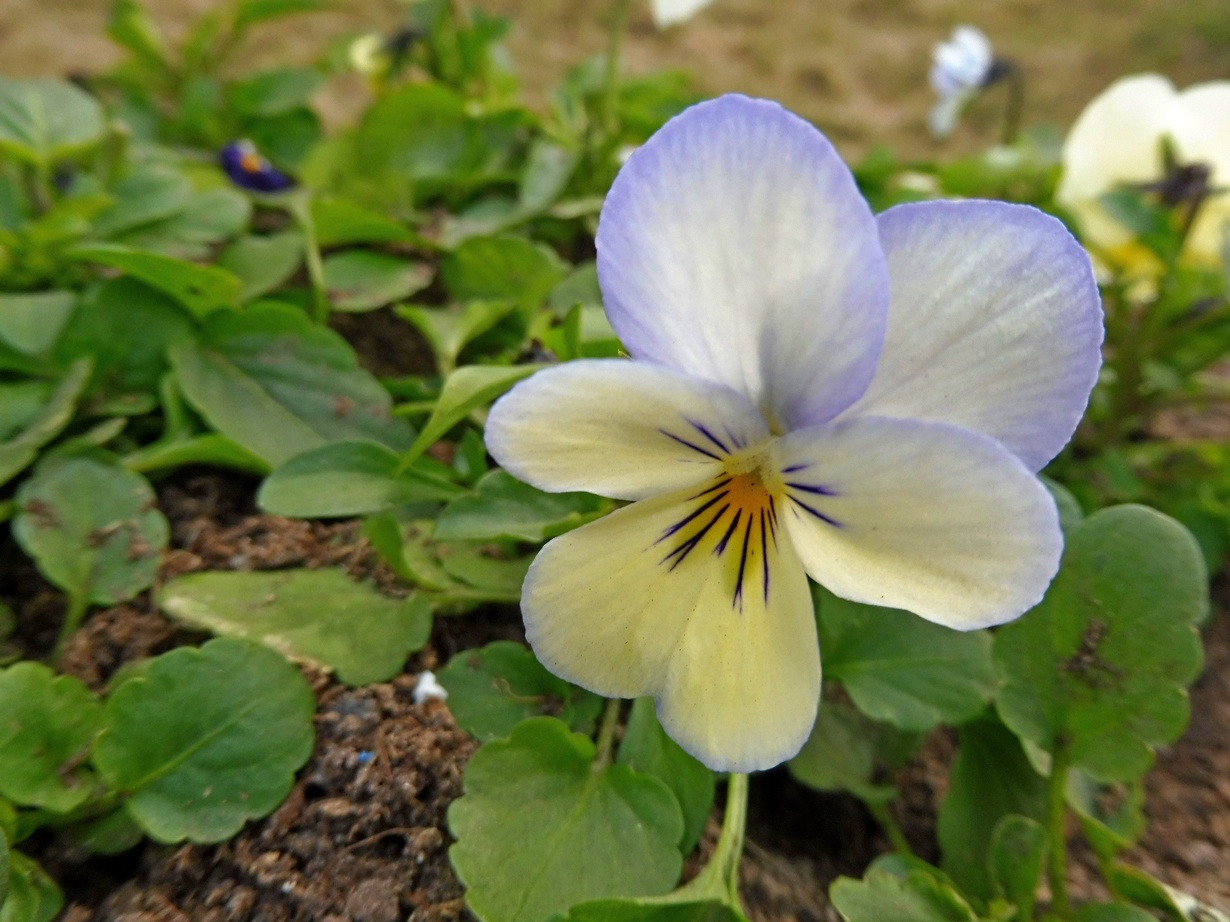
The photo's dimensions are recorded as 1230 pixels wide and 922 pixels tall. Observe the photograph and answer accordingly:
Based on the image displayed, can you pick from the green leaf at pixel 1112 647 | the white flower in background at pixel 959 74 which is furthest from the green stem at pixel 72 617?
the white flower in background at pixel 959 74

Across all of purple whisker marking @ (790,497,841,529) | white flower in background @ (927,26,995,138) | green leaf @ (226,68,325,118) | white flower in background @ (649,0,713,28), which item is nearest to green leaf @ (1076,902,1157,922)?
purple whisker marking @ (790,497,841,529)

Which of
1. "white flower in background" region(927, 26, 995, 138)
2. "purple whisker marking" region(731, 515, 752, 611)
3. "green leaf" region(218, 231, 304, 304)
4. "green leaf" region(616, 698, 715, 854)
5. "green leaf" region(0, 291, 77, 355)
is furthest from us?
"white flower in background" region(927, 26, 995, 138)

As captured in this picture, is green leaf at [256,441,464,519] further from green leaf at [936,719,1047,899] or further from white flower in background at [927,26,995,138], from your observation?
white flower in background at [927,26,995,138]

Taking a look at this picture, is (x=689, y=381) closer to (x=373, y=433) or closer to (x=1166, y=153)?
(x=373, y=433)

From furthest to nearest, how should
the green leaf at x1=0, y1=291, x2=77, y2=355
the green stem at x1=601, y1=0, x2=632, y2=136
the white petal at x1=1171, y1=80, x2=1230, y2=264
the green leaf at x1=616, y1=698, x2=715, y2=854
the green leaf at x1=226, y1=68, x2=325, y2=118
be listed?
the green leaf at x1=226, y1=68, x2=325, y2=118
the green stem at x1=601, y1=0, x2=632, y2=136
the white petal at x1=1171, y1=80, x2=1230, y2=264
the green leaf at x1=0, y1=291, x2=77, y2=355
the green leaf at x1=616, y1=698, x2=715, y2=854

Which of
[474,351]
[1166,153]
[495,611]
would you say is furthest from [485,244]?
[1166,153]

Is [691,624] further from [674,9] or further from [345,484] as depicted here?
[674,9]
